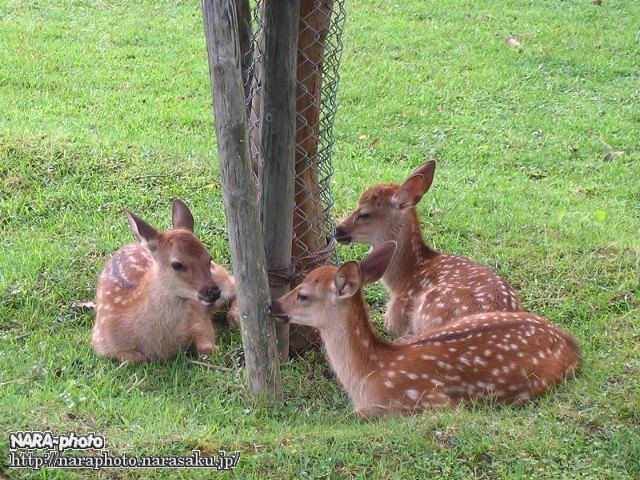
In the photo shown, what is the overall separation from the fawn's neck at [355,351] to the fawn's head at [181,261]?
84cm

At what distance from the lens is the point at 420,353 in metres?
5.22

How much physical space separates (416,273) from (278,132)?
6.71ft

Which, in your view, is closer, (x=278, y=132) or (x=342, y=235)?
(x=278, y=132)

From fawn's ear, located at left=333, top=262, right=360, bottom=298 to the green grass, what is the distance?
708mm

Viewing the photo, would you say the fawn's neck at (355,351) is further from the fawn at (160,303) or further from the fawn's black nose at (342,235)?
the fawn's black nose at (342,235)

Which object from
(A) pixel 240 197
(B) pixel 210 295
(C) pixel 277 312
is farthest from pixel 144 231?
(A) pixel 240 197

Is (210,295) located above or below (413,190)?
below

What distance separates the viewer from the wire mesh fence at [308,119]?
539 centimetres

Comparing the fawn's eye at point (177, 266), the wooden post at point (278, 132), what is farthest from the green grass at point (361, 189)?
the wooden post at point (278, 132)

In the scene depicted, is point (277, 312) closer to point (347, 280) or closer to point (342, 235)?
point (347, 280)

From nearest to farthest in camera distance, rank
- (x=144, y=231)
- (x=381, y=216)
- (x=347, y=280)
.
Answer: (x=347, y=280) < (x=144, y=231) < (x=381, y=216)

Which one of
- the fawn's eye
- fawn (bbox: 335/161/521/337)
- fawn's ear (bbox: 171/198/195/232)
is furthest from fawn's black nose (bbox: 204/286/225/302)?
fawn (bbox: 335/161/521/337)

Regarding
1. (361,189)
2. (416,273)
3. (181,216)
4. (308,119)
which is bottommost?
(416,273)

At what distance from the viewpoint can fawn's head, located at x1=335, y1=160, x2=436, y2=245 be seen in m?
6.78
